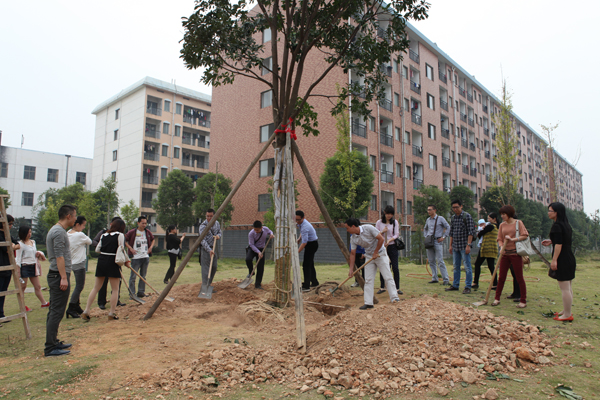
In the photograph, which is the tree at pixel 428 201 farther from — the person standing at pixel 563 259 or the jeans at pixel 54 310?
the jeans at pixel 54 310

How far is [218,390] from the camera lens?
348 centimetres

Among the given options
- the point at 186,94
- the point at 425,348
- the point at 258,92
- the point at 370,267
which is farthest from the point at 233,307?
the point at 186,94

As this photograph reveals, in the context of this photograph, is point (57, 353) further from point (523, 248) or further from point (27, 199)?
point (27, 199)

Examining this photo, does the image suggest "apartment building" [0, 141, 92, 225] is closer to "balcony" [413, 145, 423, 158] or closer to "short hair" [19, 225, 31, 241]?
"balcony" [413, 145, 423, 158]

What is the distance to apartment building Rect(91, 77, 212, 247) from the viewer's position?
38594 mm

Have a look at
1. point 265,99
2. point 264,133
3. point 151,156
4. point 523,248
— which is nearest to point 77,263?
point 523,248

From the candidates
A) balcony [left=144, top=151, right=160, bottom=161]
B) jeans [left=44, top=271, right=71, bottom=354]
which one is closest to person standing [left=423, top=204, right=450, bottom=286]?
jeans [left=44, top=271, right=71, bottom=354]

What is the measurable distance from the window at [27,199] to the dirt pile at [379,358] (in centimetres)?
4945

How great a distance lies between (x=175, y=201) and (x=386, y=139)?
17.7m

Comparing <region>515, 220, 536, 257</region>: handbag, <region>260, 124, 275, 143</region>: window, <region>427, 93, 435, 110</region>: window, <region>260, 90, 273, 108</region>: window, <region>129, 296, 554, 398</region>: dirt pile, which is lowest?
<region>129, 296, 554, 398</region>: dirt pile

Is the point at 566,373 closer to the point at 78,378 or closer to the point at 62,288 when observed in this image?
the point at 78,378

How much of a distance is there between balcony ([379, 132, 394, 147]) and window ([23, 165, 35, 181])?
4081 cm

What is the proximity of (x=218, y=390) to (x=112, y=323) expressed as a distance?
3576mm

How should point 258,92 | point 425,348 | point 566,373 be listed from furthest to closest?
1. point 258,92
2. point 425,348
3. point 566,373
